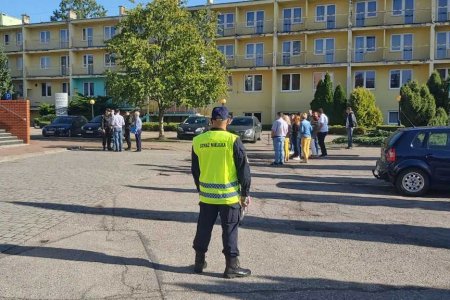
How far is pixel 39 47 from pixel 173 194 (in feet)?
163

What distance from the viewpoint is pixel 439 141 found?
10133 mm

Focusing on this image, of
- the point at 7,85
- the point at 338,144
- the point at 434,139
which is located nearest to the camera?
the point at 434,139

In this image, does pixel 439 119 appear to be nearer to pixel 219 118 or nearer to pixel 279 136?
pixel 279 136

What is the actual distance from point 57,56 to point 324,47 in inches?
1146

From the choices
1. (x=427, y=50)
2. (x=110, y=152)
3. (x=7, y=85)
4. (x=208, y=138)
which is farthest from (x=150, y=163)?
(x=7, y=85)

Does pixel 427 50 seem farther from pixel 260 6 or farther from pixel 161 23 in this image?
pixel 161 23

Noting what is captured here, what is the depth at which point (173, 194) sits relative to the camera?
402 inches

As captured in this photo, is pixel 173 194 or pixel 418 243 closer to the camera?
pixel 418 243

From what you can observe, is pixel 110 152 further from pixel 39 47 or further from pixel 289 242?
pixel 39 47

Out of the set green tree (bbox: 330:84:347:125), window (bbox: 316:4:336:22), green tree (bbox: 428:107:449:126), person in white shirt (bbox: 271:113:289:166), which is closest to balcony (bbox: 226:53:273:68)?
window (bbox: 316:4:336:22)

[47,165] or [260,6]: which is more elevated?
[260,6]

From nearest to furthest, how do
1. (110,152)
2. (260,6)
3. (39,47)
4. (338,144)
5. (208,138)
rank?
1. (208,138)
2. (110,152)
3. (338,144)
4. (260,6)
5. (39,47)

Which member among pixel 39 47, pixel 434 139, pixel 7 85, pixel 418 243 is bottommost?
pixel 418 243

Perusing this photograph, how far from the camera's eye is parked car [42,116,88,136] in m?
30.4
